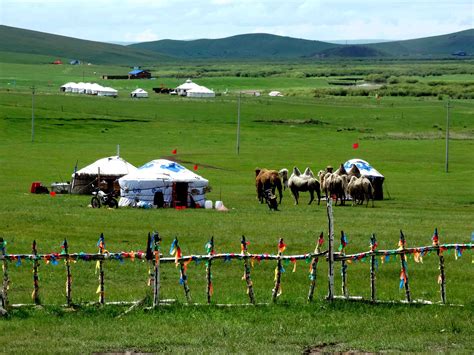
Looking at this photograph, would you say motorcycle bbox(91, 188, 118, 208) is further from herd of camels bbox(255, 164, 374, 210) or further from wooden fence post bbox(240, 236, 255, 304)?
wooden fence post bbox(240, 236, 255, 304)

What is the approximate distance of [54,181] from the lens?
5553 cm

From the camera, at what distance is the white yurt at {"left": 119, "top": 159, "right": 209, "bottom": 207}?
4422 centimetres

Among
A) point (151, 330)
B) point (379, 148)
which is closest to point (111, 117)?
point (379, 148)

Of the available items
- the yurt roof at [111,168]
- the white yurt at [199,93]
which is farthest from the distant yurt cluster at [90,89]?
the yurt roof at [111,168]

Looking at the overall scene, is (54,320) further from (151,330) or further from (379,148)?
(379,148)

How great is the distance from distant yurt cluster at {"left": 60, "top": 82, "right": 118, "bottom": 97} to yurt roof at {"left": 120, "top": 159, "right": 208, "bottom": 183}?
3614 inches

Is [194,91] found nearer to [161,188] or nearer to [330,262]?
[161,188]

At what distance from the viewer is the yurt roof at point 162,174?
44406 mm

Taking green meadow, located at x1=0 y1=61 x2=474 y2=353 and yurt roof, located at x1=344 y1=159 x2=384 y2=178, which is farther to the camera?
yurt roof, located at x1=344 y1=159 x2=384 y2=178

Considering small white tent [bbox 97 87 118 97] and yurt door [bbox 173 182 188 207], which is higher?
small white tent [bbox 97 87 118 97]

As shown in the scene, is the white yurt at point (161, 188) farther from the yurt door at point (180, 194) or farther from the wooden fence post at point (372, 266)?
the wooden fence post at point (372, 266)

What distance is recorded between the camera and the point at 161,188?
44375 millimetres

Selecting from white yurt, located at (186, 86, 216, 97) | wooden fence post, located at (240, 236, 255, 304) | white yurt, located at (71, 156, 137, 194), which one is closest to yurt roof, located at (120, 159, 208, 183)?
white yurt, located at (71, 156, 137, 194)

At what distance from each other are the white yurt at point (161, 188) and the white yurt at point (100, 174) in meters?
3.50
